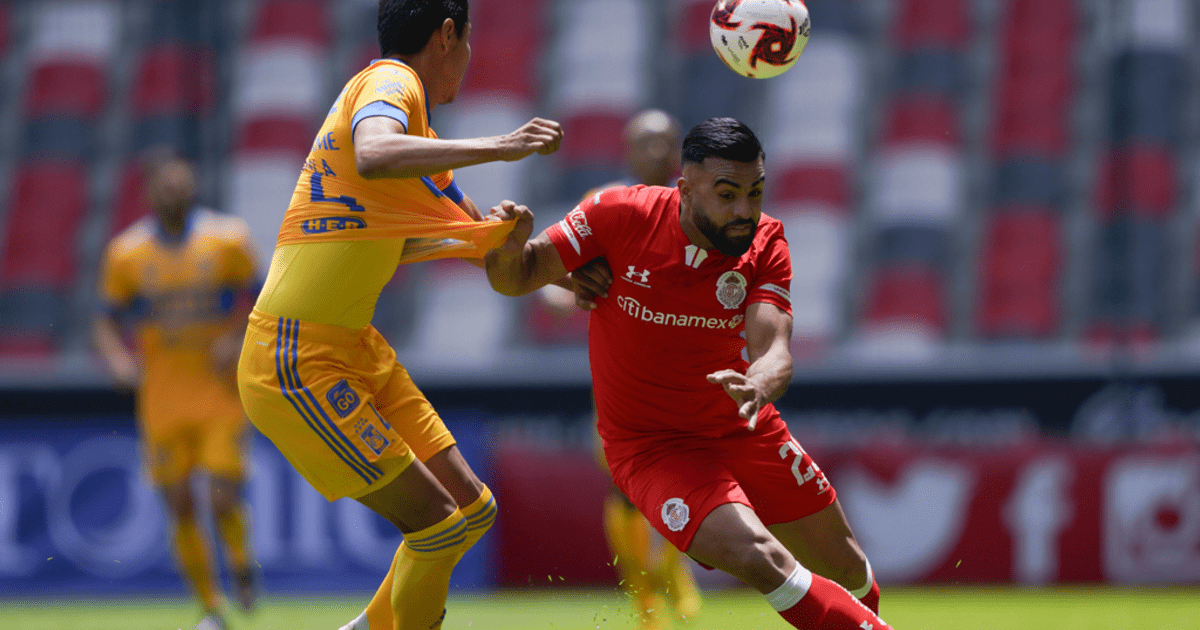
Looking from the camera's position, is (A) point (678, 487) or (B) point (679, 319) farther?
(B) point (679, 319)

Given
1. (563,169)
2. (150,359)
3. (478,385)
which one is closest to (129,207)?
(563,169)

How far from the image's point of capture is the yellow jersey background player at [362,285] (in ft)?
12.9

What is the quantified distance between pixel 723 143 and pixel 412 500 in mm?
1473

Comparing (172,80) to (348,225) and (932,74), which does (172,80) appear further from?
(348,225)

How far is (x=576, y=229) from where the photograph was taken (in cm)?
420

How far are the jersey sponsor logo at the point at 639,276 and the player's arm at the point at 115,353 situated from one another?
4286 millimetres

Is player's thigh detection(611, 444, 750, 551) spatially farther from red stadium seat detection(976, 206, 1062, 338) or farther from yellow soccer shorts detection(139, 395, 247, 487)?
red stadium seat detection(976, 206, 1062, 338)

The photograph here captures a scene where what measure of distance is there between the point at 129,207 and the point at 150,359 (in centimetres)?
707

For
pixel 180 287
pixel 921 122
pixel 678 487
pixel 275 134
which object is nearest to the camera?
pixel 678 487

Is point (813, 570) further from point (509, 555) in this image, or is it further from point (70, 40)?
point (70, 40)

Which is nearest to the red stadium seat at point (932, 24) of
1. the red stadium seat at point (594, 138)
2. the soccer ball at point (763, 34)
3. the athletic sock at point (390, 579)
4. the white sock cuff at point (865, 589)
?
the red stadium seat at point (594, 138)

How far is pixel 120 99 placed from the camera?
49.9ft

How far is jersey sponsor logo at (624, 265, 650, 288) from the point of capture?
4152 millimetres

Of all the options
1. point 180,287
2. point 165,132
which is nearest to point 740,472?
point 180,287
